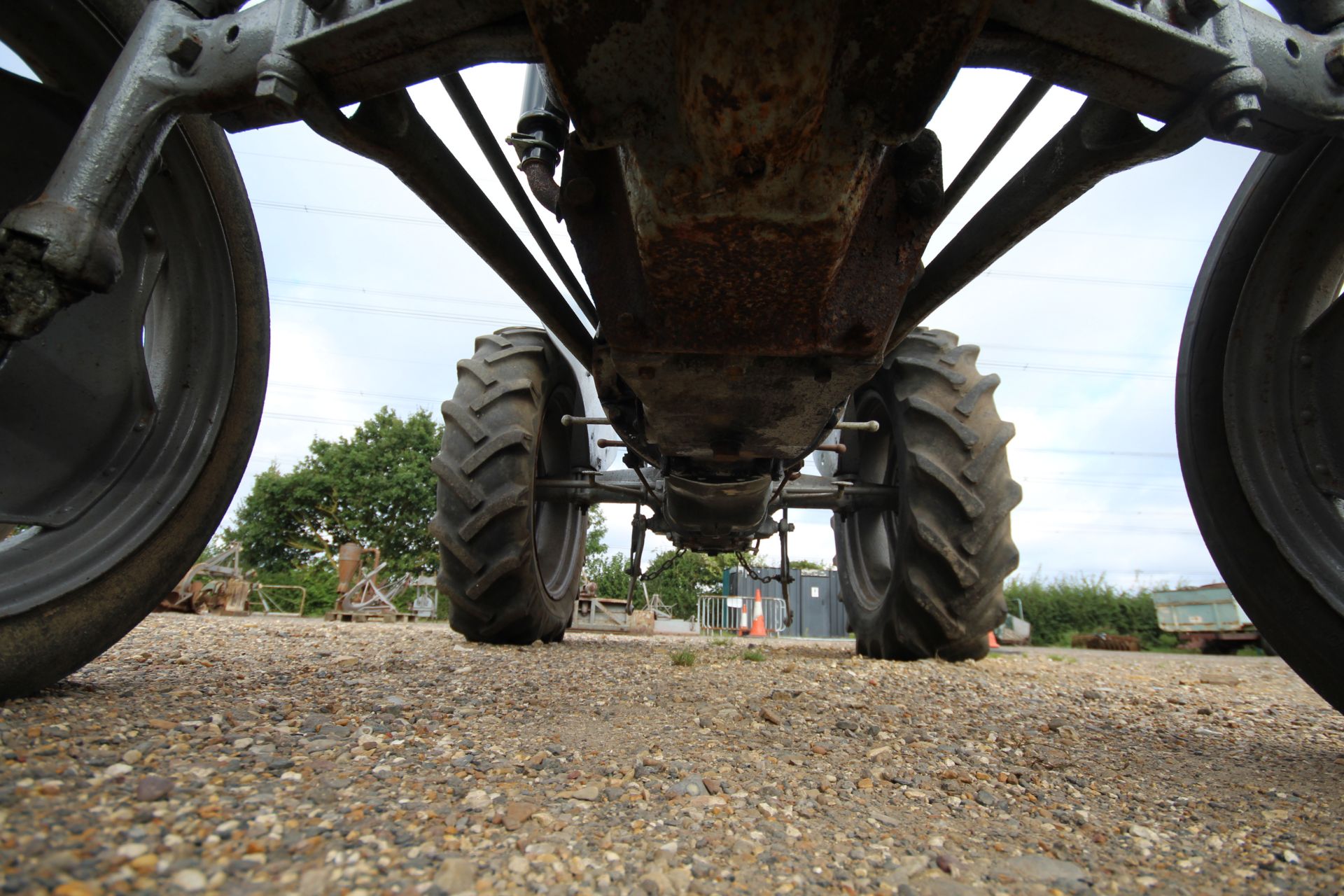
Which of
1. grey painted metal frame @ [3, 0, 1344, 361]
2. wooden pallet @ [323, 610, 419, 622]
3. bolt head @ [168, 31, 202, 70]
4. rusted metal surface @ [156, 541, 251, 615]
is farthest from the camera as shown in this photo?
wooden pallet @ [323, 610, 419, 622]

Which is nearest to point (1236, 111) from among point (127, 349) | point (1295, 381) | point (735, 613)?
point (1295, 381)

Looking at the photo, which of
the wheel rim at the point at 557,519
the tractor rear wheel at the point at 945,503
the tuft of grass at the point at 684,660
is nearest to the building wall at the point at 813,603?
the wheel rim at the point at 557,519

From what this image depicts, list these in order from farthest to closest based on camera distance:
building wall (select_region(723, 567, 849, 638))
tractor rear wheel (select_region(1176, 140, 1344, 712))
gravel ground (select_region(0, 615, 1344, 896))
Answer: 1. building wall (select_region(723, 567, 849, 638))
2. tractor rear wheel (select_region(1176, 140, 1344, 712))
3. gravel ground (select_region(0, 615, 1344, 896))

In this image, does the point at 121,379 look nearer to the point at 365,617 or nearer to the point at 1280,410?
the point at 1280,410

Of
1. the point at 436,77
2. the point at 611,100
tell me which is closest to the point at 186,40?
the point at 436,77

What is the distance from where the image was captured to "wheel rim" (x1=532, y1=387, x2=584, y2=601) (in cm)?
376

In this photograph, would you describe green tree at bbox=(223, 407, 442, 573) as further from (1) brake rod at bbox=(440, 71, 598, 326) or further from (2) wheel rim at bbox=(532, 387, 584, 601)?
(1) brake rod at bbox=(440, 71, 598, 326)

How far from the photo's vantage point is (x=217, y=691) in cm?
146

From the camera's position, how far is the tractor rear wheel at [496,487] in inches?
113

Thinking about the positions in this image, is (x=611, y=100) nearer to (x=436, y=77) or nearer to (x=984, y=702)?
(x=436, y=77)

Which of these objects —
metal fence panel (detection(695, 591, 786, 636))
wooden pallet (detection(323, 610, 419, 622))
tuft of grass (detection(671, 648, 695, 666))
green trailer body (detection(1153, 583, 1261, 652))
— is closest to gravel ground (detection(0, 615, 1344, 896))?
tuft of grass (detection(671, 648, 695, 666))

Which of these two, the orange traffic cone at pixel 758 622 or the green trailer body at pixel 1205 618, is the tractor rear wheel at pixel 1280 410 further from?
the orange traffic cone at pixel 758 622

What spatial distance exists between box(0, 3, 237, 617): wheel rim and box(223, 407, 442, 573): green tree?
2439 cm

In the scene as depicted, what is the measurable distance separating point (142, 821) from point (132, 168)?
938mm
